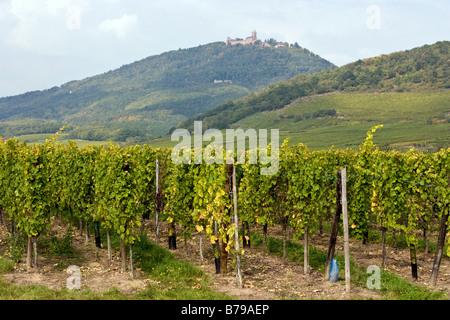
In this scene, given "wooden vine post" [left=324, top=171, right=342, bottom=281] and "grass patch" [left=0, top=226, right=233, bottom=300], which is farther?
"wooden vine post" [left=324, top=171, right=342, bottom=281]

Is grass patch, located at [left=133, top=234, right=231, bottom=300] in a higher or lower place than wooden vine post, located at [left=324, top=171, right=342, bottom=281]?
lower

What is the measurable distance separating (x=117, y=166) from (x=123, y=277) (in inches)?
119

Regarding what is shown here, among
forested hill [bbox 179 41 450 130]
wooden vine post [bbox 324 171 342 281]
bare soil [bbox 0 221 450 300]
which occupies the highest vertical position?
forested hill [bbox 179 41 450 130]

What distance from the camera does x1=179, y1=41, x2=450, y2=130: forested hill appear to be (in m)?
158

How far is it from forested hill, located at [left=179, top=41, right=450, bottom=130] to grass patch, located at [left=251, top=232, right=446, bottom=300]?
14985 cm

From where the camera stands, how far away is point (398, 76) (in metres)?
168

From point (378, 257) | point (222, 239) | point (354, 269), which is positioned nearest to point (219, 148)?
point (222, 239)

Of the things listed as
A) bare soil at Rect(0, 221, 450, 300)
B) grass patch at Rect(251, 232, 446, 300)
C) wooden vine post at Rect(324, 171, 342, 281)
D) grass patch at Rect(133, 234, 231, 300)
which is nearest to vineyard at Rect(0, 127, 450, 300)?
wooden vine post at Rect(324, 171, 342, 281)

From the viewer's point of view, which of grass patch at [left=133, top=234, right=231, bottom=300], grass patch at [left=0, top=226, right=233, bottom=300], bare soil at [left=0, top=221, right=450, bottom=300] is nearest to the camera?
grass patch at [left=0, top=226, right=233, bottom=300]

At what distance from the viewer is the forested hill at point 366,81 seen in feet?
518

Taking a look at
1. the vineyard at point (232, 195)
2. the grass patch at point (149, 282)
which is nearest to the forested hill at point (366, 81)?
the vineyard at point (232, 195)

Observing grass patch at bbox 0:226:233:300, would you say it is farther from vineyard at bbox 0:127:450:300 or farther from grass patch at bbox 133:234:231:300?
vineyard at bbox 0:127:450:300

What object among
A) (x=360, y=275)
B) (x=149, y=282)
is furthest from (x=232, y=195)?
(x=360, y=275)
